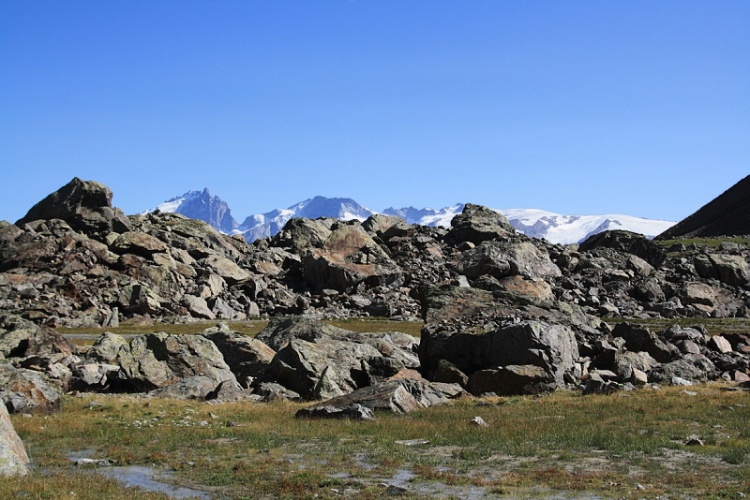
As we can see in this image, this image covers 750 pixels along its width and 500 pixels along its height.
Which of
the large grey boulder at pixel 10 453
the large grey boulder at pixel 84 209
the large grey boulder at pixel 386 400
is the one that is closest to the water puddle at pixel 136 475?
the large grey boulder at pixel 10 453

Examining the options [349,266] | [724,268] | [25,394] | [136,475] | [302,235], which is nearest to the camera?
[136,475]

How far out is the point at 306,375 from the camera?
1914 inches

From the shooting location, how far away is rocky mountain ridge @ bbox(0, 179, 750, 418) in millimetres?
48406

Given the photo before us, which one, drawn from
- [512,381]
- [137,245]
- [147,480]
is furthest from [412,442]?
[137,245]

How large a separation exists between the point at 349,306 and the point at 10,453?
96.8 metres

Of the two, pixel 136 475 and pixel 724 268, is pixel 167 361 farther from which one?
pixel 724 268

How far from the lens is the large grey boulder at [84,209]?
439ft

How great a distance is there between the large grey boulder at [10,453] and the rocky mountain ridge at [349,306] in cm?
1603

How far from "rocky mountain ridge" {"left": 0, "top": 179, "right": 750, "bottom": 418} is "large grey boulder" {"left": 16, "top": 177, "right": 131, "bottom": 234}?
10.4 inches

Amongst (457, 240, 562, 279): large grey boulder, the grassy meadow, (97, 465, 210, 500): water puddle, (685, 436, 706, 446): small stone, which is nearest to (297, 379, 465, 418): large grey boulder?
the grassy meadow

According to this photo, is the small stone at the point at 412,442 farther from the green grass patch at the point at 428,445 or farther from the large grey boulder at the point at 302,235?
the large grey boulder at the point at 302,235

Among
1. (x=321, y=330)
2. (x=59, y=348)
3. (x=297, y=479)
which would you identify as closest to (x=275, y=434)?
(x=297, y=479)

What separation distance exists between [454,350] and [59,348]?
30818 mm

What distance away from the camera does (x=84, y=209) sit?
13562 centimetres
